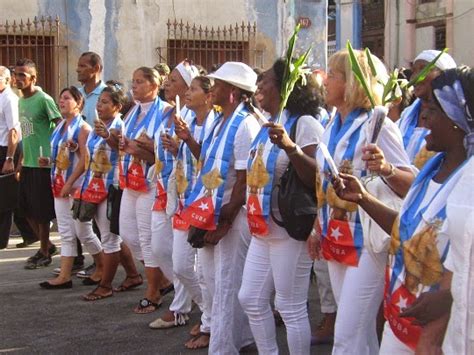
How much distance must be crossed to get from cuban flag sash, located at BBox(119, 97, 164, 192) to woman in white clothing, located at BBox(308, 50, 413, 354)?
2.62m

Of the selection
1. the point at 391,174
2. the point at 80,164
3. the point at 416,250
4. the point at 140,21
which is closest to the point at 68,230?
the point at 80,164

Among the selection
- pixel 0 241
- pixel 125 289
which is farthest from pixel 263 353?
pixel 0 241

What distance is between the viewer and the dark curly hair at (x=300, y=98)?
16.2 ft

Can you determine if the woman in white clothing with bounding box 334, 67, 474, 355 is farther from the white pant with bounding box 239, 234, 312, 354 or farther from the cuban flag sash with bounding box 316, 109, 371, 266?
the white pant with bounding box 239, 234, 312, 354

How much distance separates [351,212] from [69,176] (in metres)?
4.19

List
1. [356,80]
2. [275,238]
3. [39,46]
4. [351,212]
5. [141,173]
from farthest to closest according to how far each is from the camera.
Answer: [39,46] < [141,173] < [275,238] < [356,80] < [351,212]

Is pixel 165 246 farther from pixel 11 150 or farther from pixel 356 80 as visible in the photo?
pixel 11 150

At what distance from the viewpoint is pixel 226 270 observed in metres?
5.44

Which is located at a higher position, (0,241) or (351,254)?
(351,254)

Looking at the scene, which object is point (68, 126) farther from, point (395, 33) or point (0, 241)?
point (395, 33)

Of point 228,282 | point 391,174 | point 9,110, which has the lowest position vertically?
point 228,282

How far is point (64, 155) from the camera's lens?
25.7 ft

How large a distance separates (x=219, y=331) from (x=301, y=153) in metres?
1.50

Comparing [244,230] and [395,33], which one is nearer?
[244,230]
